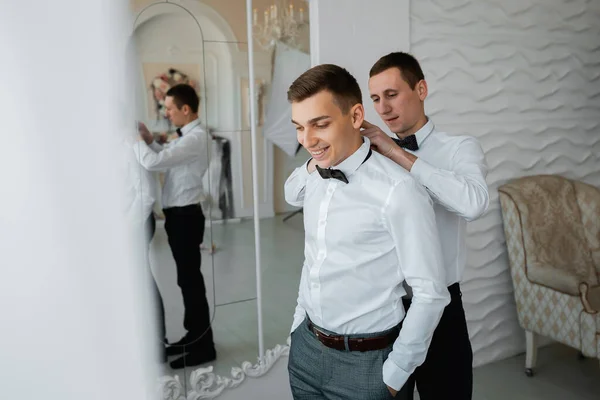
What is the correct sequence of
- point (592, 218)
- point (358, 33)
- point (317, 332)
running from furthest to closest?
1. point (592, 218)
2. point (358, 33)
3. point (317, 332)

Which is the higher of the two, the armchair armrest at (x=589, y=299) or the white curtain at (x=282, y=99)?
the white curtain at (x=282, y=99)

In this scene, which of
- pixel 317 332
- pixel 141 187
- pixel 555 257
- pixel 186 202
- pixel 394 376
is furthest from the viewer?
pixel 555 257

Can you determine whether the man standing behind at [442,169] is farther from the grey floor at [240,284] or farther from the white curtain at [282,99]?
the grey floor at [240,284]

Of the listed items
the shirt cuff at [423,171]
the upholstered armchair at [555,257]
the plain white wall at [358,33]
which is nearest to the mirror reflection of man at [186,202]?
the plain white wall at [358,33]

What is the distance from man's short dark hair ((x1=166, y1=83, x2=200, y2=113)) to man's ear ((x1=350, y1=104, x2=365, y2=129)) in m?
0.82

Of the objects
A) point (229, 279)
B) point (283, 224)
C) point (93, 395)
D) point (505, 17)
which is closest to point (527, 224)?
point (505, 17)

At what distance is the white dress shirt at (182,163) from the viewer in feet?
6.27

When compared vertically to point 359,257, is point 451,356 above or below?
below

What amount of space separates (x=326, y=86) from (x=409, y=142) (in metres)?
0.62

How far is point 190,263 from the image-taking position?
204 cm

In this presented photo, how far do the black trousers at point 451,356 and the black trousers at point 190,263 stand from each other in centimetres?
85

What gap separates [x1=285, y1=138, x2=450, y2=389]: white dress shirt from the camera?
4.22 ft

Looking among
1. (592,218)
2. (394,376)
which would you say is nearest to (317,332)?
(394,376)

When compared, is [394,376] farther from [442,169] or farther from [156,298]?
[156,298]
